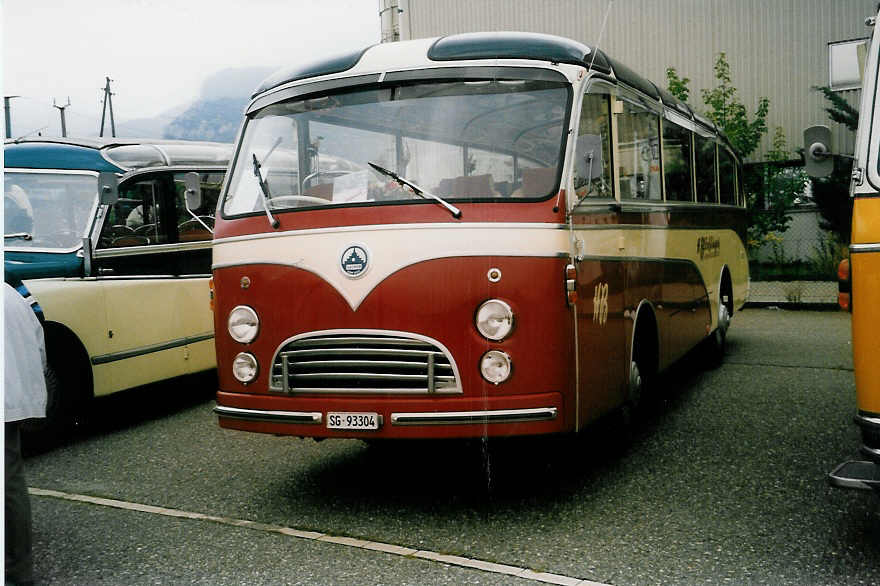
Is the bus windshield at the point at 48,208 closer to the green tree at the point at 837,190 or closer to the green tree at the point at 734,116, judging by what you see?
the green tree at the point at 734,116

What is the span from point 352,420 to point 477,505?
1.00 meters

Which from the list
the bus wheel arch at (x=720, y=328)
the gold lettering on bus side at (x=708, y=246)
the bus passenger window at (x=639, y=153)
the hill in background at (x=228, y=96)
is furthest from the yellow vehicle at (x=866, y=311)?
the bus wheel arch at (x=720, y=328)

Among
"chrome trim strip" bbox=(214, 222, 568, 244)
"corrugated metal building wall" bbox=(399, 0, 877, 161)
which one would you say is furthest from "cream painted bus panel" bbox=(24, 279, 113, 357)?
"corrugated metal building wall" bbox=(399, 0, 877, 161)

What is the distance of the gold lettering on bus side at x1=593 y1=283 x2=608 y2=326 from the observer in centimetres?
597

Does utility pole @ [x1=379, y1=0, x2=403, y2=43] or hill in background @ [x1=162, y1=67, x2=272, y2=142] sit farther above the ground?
utility pole @ [x1=379, y1=0, x2=403, y2=43]

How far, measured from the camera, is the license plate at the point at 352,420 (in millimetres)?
5394

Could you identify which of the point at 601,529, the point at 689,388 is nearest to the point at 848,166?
the point at 689,388

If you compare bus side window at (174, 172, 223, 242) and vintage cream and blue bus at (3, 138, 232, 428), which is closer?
vintage cream and blue bus at (3, 138, 232, 428)

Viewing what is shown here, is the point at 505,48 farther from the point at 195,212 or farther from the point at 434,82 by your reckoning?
the point at 195,212

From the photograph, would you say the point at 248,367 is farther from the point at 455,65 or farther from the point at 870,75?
the point at 870,75

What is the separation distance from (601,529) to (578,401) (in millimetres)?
729

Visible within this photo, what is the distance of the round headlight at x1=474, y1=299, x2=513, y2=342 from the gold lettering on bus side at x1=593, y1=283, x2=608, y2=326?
0.83 meters

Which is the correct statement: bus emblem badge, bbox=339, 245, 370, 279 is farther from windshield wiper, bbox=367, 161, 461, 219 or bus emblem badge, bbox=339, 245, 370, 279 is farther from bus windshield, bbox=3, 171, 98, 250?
bus windshield, bbox=3, 171, 98, 250

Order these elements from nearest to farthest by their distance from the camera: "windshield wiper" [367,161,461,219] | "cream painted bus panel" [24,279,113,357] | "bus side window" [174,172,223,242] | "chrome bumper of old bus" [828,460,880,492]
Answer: "chrome bumper of old bus" [828,460,880,492] → "windshield wiper" [367,161,461,219] → "cream painted bus panel" [24,279,113,357] → "bus side window" [174,172,223,242]
